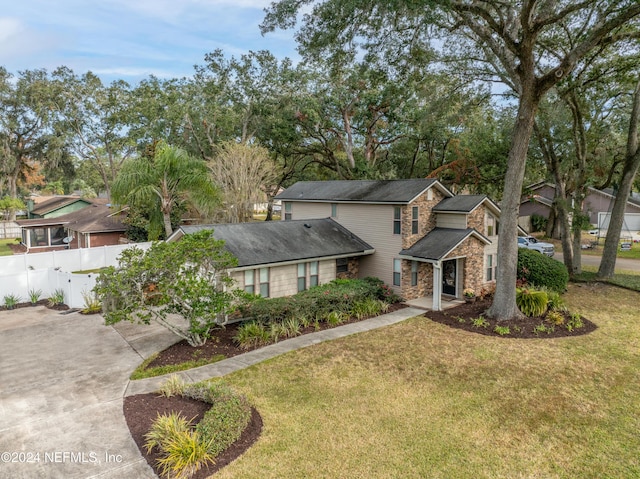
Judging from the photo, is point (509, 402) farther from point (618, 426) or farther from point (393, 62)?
point (393, 62)

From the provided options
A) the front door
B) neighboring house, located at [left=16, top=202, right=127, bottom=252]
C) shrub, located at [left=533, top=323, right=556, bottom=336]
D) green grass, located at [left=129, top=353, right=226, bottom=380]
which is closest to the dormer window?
the front door

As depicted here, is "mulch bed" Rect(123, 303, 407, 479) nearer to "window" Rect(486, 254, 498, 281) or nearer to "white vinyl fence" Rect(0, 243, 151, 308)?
"white vinyl fence" Rect(0, 243, 151, 308)

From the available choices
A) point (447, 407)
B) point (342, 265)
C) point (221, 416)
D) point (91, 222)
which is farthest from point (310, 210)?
point (91, 222)

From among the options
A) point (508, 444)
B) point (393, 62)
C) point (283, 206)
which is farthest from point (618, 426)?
point (283, 206)

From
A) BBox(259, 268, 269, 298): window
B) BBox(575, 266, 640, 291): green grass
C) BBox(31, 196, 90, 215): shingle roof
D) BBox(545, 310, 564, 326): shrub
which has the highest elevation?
BBox(31, 196, 90, 215): shingle roof

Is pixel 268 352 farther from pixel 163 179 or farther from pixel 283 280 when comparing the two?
pixel 163 179
